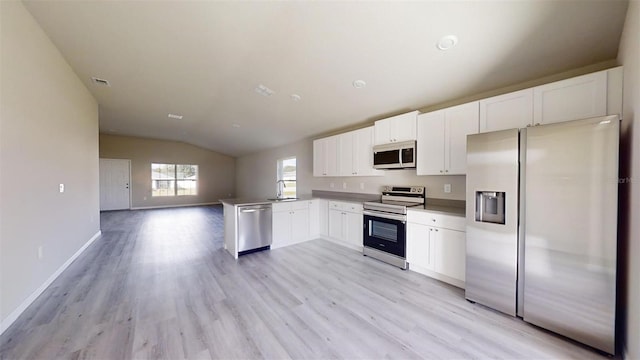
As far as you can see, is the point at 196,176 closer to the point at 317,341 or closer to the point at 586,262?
the point at 317,341

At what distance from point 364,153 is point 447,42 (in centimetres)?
204

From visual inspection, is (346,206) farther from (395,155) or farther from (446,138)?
(446,138)

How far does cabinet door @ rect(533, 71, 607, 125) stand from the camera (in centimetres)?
193

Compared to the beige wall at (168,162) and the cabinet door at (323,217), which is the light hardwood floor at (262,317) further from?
the beige wall at (168,162)

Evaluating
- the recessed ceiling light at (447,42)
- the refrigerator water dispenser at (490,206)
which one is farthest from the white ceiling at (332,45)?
the refrigerator water dispenser at (490,206)

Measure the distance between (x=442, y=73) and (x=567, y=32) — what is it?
974 millimetres

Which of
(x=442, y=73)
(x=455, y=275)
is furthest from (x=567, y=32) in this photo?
(x=455, y=275)

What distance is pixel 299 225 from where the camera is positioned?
4309 mm

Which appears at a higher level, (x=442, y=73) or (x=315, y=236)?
(x=442, y=73)

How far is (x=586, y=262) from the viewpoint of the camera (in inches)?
66.3

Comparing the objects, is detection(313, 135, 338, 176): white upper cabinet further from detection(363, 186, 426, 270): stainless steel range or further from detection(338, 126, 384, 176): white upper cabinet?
detection(363, 186, 426, 270): stainless steel range

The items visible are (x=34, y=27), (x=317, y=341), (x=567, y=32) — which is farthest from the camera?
(x=34, y=27)

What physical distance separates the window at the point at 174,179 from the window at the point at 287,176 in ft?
16.7

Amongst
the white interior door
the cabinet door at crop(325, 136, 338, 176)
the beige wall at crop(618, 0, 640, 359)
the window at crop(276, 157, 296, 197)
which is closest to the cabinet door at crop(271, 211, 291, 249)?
the cabinet door at crop(325, 136, 338, 176)
